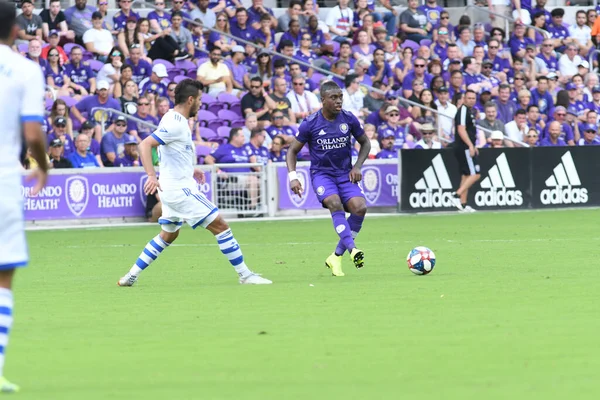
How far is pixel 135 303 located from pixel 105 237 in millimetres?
9783

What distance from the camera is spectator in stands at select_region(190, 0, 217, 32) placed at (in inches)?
1147

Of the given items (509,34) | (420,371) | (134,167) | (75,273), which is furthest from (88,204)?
(420,371)

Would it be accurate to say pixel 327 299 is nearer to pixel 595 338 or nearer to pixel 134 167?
pixel 595 338

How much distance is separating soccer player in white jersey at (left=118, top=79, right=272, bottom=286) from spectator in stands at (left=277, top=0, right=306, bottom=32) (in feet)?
57.5

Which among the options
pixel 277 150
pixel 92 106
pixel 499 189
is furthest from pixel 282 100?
pixel 499 189

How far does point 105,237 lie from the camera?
68.7 ft

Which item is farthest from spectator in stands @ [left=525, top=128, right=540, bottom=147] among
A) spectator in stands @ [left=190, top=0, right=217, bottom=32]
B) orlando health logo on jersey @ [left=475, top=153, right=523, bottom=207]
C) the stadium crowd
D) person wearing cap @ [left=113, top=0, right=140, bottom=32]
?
person wearing cap @ [left=113, top=0, right=140, bottom=32]

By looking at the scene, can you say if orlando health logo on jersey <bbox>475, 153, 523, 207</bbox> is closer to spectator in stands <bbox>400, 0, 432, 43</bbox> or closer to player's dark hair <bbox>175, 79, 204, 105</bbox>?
spectator in stands <bbox>400, 0, 432, 43</bbox>

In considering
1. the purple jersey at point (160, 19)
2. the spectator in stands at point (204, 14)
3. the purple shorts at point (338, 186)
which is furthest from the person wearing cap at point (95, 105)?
the purple shorts at point (338, 186)

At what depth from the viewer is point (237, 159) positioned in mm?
25188

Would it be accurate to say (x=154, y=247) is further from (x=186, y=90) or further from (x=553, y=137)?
(x=553, y=137)

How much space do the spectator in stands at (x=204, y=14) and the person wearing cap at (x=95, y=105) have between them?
484 cm

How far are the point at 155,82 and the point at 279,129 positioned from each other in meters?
2.72

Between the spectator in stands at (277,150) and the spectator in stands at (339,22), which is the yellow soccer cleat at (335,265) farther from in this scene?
the spectator in stands at (339,22)
